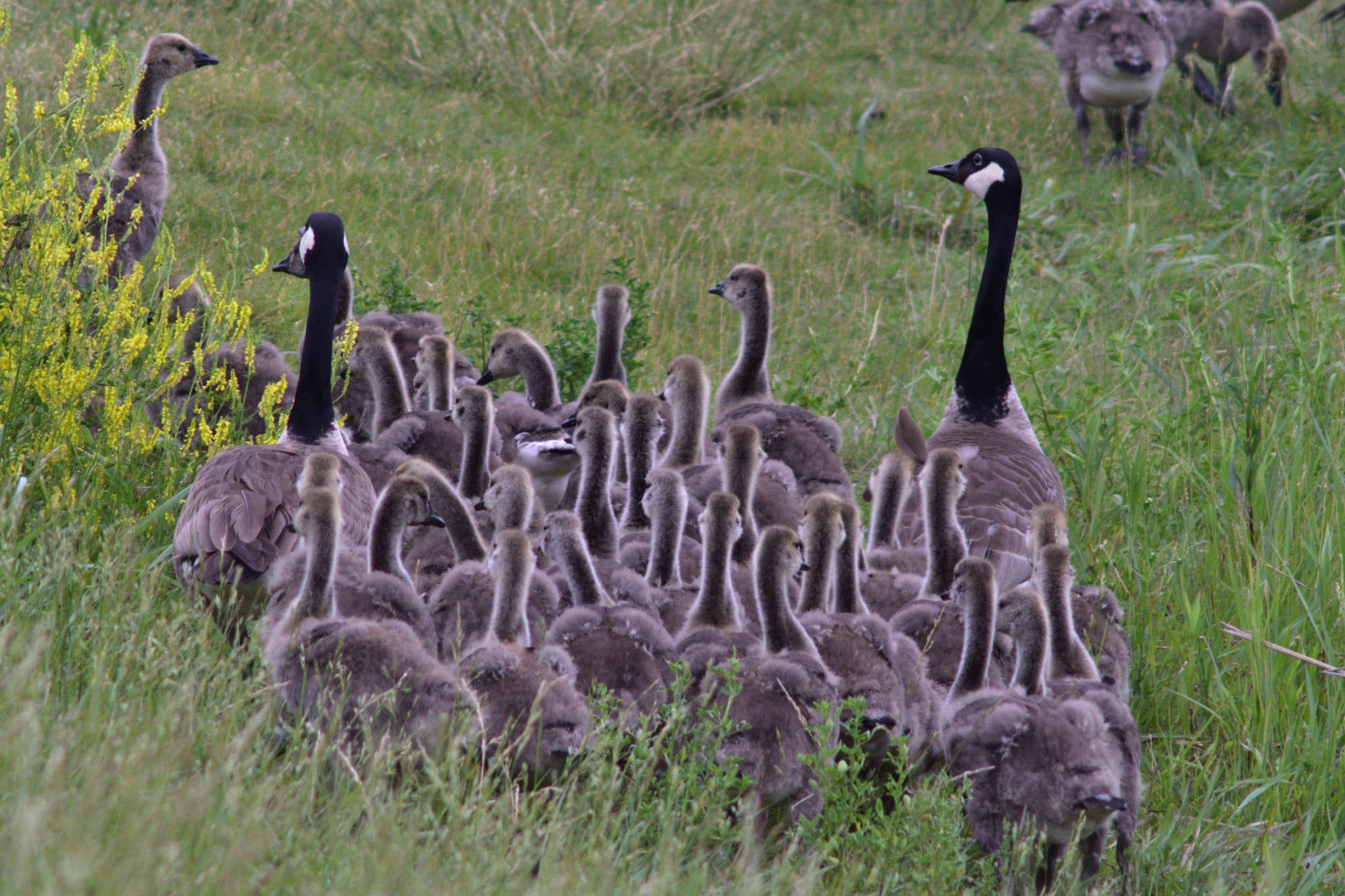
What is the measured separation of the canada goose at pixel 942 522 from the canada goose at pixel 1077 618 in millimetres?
332

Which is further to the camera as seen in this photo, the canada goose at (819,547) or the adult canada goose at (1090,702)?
the canada goose at (819,547)

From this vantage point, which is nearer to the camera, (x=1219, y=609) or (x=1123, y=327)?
(x=1219, y=609)

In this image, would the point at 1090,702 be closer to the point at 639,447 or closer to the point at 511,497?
the point at 511,497

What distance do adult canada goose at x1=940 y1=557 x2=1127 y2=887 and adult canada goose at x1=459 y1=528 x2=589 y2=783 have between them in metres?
1.26

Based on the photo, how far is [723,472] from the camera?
223 inches

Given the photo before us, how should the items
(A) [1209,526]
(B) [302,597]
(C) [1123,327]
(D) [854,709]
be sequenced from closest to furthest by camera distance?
(D) [854,709]
(B) [302,597]
(A) [1209,526]
(C) [1123,327]

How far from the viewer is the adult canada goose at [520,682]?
3.98m

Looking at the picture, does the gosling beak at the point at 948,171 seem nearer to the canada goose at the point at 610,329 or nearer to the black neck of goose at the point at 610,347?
the canada goose at the point at 610,329

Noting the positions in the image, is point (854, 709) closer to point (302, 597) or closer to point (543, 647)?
point (543, 647)

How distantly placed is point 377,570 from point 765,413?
2665 mm

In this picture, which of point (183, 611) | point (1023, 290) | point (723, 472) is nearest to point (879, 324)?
point (1023, 290)

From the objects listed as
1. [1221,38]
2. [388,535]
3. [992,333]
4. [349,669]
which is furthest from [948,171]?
[1221,38]

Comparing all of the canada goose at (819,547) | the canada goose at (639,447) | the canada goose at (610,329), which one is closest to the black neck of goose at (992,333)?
the canada goose at (639,447)

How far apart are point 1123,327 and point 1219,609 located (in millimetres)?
4153
